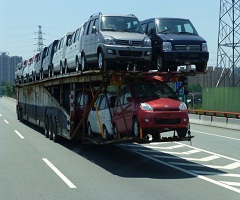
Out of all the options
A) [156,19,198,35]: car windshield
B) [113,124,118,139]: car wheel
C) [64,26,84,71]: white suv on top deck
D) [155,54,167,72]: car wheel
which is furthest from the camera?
[64,26,84,71]: white suv on top deck

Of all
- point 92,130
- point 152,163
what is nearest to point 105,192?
point 152,163

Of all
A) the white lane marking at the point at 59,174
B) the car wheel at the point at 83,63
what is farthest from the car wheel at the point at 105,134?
the car wheel at the point at 83,63

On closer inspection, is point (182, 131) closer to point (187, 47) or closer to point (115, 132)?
point (115, 132)

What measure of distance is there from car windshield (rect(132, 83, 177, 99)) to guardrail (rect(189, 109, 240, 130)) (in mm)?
14159

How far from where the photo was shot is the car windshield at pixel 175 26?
13.7 meters

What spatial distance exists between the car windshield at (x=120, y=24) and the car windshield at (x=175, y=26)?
0.67 metres

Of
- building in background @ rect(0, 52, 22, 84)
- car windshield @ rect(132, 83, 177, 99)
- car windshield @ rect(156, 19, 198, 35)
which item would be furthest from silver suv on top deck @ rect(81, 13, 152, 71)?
building in background @ rect(0, 52, 22, 84)

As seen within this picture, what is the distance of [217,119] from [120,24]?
1593 centimetres

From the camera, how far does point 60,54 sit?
1928 centimetres

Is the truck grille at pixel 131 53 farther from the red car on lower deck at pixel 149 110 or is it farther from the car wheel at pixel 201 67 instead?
the car wheel at pixel 201 67

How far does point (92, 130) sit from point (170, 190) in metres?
6.06

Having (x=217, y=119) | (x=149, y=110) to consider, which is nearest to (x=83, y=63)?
(x=149, y=110)

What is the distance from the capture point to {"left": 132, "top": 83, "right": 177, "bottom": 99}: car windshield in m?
11.6

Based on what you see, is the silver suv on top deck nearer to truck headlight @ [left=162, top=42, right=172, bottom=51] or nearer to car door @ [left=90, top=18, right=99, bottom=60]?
car door @ [left=90, top=18, right=99, bottom=60]
